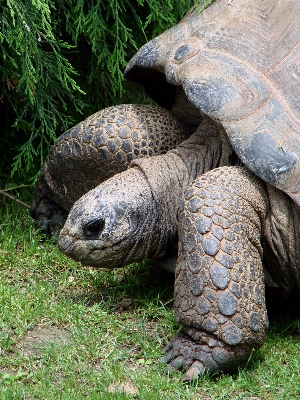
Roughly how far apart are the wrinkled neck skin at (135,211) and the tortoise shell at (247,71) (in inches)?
18.6

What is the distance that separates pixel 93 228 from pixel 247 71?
4.12 feet

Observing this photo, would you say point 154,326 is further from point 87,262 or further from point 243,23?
point 243,23

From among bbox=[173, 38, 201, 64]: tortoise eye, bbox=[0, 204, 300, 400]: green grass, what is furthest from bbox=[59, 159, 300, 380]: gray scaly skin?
bbox=[173, 38, 201, 64]: tortoise eye

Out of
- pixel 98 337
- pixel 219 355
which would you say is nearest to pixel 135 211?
pixel 98 337

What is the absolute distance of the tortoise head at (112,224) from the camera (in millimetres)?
4094

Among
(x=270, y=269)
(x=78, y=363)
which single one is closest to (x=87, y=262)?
(x=78, y=363)

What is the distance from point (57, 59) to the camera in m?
5.36

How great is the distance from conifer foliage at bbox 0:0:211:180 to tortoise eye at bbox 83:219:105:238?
57.6 inches

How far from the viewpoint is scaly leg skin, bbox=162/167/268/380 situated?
3.62 meters

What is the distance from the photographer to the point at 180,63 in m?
4.39

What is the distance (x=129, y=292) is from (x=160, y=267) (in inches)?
9.9

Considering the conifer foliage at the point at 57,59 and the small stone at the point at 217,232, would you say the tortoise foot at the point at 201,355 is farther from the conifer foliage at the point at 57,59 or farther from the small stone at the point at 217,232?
the conifer foliage at the point at 57,59

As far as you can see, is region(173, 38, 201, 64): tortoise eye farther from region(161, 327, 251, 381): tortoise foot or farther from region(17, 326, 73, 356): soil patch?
region(17, 326, 73, 356): soil patch

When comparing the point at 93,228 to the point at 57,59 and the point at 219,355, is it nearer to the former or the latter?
the point at 219,355
